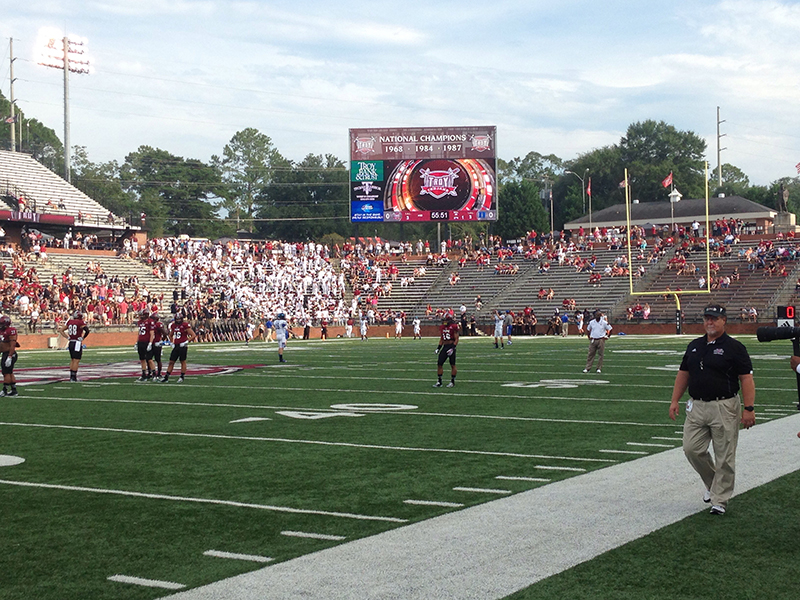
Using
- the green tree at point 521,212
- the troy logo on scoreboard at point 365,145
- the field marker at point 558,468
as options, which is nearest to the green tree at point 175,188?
the green tree at point 521,212

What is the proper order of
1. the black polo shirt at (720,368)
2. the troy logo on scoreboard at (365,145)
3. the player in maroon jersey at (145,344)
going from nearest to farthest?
1. the black polo shirt at (720,368)
2. the player in maroon jersey at (145,344)
3. the troy logo on scoreboard at (365,145)

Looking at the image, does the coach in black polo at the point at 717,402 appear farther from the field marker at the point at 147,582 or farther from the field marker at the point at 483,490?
the field marker at the point at 147,582

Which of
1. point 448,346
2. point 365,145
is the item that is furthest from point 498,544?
point 365,145

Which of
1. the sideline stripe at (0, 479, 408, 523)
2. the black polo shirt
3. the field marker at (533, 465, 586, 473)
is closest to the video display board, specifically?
the field marker at (533, 465, 586, 473)

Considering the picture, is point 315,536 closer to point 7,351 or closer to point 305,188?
point 7,351

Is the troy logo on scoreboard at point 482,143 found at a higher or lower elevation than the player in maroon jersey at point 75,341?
higher

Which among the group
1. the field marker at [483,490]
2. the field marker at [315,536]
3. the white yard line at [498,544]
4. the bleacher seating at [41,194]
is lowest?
the field marker at [315,536]

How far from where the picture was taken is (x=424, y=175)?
53.8 m

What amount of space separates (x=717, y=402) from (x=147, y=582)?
13.9ft

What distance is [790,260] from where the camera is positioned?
46438mm

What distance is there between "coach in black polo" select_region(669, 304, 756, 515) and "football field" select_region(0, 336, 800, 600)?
396 mm

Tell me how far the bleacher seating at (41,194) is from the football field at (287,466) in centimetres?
3362

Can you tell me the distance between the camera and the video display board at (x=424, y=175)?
5359cm

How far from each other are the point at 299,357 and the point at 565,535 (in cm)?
2305
